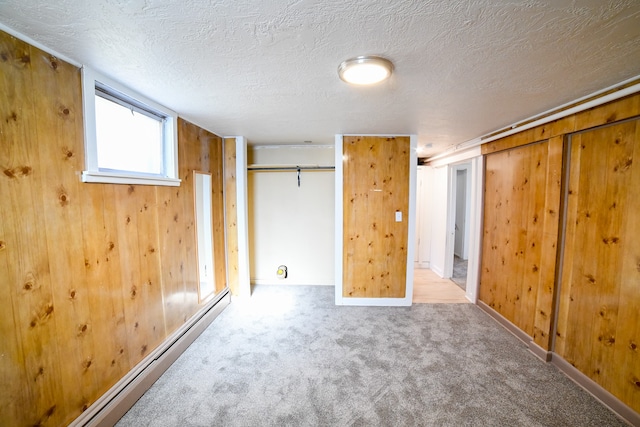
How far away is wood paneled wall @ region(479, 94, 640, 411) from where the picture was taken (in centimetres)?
162

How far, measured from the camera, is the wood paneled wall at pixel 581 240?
63.7 inches

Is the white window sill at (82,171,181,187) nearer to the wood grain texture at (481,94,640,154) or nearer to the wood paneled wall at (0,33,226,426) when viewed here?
the wood paneled wall at (0,33,226,426)

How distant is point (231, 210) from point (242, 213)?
0.15 metres

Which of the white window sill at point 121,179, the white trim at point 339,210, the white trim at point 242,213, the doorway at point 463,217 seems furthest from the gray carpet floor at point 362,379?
the doorway at point 463,217

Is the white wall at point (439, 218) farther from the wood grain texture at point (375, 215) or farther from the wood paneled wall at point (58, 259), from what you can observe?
the wood paneled wall at point (58, 259)

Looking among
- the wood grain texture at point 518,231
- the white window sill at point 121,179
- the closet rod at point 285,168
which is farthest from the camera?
the closet rod at point 285,168

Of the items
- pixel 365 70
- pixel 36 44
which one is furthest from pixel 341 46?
pixel 36 44

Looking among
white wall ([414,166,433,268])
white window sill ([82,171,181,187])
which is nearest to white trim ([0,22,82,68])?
white window sill ([82,171,181,187])

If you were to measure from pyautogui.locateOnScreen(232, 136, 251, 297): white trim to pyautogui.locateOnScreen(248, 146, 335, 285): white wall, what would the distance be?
580 millimetres

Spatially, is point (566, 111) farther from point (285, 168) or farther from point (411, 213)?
point (285, 168)

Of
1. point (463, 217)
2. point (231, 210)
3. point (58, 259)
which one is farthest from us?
Answer: point (463, 217)

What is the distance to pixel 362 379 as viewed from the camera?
196 centimetres

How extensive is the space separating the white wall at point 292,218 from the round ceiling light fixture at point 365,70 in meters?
2.34

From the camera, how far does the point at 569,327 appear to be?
6.60ft
